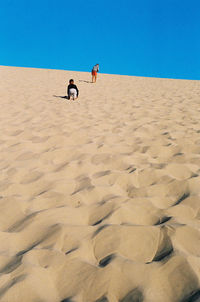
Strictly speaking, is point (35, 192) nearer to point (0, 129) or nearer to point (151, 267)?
point (151, 267)

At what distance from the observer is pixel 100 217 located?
5.61 feet

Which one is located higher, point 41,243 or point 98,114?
point 98,114

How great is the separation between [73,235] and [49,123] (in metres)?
3.37

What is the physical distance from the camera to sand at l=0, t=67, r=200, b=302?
116 centimetres

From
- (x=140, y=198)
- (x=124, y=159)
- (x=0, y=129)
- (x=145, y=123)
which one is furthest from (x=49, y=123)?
(x=140, y=198)

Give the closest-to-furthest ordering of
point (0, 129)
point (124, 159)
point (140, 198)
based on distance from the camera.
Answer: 1. point (140, 198)
2. point (124, 159)
3. point (0, 129)

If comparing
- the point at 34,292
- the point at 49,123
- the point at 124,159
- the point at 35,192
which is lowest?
the point at 34,292

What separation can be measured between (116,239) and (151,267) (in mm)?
291

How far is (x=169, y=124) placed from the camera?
4.46 metres

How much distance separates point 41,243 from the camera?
1463mm

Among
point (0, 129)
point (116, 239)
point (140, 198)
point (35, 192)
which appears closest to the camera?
point (116, 239)

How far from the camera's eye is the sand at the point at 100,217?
3.81ft

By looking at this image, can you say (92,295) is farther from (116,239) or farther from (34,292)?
(116,239)

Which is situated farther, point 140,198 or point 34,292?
point 140,198
